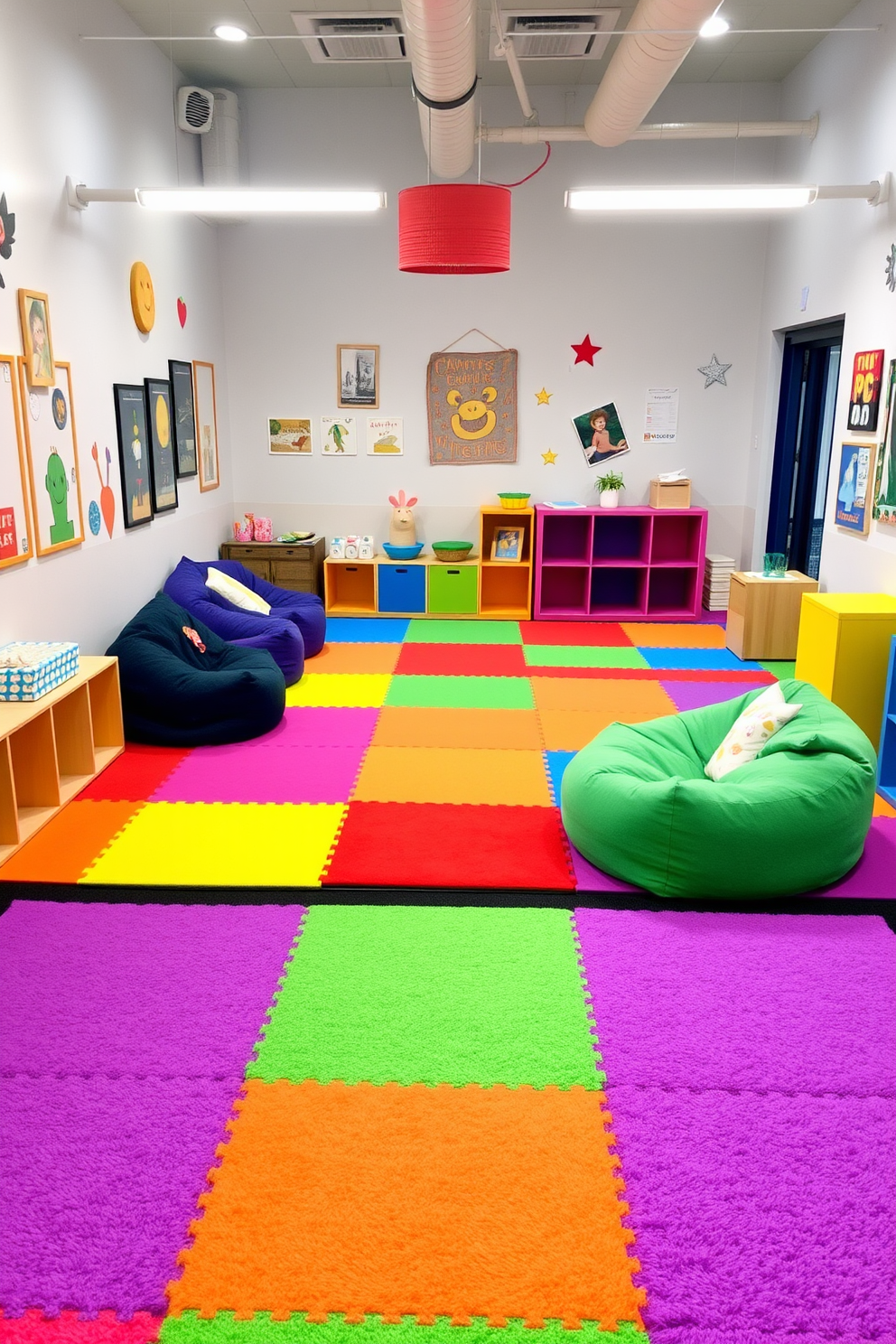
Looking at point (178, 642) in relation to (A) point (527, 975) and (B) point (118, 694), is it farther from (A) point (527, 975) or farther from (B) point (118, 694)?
(A) point (527, 975)

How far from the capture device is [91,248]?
6.44 m

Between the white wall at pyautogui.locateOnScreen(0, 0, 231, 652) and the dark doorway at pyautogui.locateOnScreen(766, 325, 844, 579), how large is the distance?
5.09 m

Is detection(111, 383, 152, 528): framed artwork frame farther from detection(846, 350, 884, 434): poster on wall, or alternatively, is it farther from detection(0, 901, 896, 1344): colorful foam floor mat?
detection(846, 350, 884, 434): poster on wall

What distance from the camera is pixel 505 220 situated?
199 inches

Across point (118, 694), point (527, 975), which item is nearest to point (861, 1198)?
point (527, 975)

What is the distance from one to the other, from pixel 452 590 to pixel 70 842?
520cm

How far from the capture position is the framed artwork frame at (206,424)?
864 cm

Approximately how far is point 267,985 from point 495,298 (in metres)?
7.35

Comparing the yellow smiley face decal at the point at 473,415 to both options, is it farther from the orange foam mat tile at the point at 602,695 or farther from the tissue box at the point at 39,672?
the tissue box at the point at 39,672

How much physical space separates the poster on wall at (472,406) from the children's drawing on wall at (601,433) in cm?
65

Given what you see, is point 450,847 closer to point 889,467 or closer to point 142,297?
point 889,467

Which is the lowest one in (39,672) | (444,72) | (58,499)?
(39,672)

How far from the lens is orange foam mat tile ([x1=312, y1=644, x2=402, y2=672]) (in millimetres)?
7730

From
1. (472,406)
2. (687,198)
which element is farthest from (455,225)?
(472,406)
